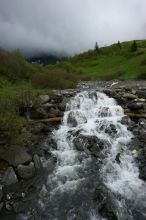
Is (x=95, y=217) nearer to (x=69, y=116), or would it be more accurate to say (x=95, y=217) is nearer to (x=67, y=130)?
(x=67, y=130)

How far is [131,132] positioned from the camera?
20312mm

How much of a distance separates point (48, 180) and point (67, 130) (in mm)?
5895

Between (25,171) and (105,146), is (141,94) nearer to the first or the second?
(105,146)

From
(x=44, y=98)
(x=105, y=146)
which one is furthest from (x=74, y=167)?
(x=44, y=98)

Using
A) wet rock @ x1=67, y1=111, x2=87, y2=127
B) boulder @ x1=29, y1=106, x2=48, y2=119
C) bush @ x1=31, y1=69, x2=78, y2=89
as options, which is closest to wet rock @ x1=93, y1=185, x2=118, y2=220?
wet rock @ x1=67, y1=111, x2=87, y2=127

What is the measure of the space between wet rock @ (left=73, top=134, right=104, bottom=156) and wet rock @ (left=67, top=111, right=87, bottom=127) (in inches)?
116

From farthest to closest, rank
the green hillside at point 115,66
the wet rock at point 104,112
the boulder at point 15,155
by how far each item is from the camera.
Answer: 1. the green hillside at point 115,66
2. the wet rock at point 104,112
3. the boulder at point 15,155

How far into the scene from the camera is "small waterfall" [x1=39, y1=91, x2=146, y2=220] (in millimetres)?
14047

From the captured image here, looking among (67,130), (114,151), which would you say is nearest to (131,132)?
(114,151)

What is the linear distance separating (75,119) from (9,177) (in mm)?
8484

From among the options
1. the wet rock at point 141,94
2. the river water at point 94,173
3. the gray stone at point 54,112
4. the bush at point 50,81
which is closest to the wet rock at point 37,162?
the river water at point 94,173

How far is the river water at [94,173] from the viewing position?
1306cm

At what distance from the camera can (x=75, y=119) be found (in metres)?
22.4

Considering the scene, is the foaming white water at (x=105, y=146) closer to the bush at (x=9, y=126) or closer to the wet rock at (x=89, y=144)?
the wet rock at (x=89, y=144)
